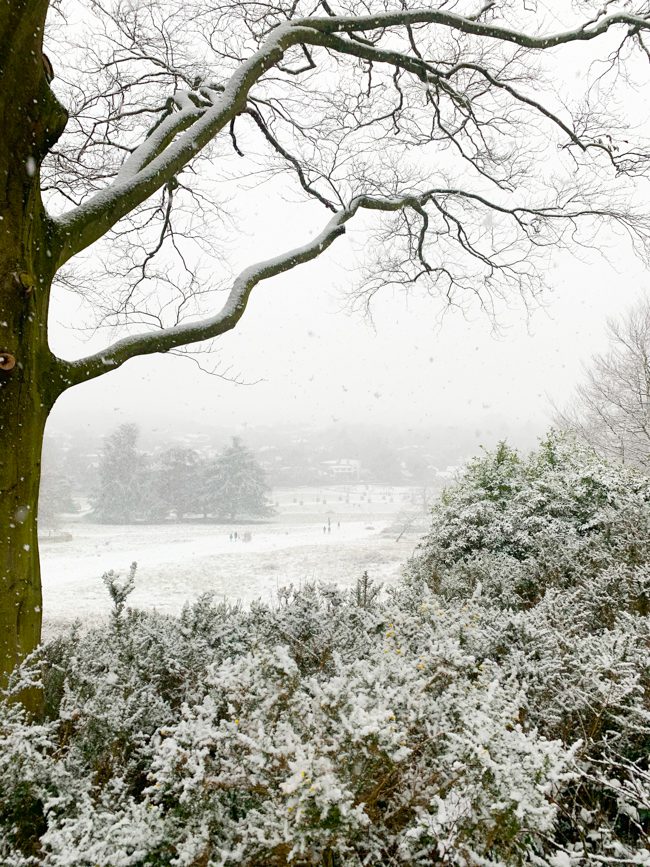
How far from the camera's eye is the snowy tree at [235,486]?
52.4 meters

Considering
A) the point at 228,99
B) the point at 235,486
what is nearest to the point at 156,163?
the point at 228,99

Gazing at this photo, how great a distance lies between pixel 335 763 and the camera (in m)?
1.74

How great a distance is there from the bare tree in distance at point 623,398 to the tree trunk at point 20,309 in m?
16.0

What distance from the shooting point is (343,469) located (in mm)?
98938

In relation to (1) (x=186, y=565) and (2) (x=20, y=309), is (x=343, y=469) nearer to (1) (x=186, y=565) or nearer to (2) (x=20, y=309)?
(1) (x=186, y=565)

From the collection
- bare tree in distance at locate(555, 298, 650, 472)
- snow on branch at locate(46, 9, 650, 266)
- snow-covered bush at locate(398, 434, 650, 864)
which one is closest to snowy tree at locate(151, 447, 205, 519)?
bare tree in distance at locate(555, 298, 650, 472)

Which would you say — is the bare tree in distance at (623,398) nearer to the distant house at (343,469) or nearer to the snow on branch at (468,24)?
the snow on branch at (468,24)

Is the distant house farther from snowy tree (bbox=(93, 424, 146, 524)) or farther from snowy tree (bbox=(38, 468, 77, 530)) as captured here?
snowy tree (bbox=(38, 468, 77, 530))

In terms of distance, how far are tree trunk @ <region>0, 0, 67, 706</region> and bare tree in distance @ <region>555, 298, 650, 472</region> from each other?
16.0 m

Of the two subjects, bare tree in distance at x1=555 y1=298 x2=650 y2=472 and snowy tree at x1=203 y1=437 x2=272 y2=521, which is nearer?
bare tree in distance at x1=555 y1=298 x2=650 y2=472

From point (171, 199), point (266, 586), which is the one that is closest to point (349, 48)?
point (171, 199)

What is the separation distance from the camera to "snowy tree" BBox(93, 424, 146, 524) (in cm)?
4869

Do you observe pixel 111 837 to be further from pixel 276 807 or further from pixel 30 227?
pixel 30 227

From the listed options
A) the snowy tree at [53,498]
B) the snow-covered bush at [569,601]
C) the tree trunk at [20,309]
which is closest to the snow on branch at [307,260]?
the tree trunk at [20,309]
